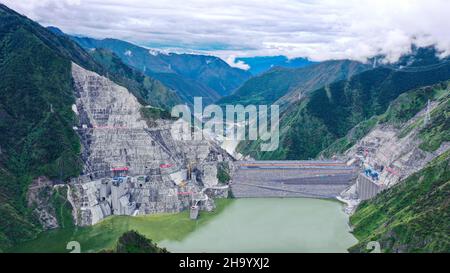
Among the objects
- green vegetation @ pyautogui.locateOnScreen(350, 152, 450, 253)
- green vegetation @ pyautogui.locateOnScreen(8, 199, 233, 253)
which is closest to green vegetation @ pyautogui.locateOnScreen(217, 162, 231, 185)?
green vegetation @ pyautogui.locateOnScreen(8, 199, 233, 253)

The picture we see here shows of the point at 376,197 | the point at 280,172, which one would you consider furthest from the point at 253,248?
the point at 280,172

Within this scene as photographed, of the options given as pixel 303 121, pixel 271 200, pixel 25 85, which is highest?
pixel 25 85

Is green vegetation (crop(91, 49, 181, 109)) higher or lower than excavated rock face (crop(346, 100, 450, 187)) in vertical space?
higher

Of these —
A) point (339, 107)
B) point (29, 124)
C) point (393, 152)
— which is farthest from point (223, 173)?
point (339, 107)

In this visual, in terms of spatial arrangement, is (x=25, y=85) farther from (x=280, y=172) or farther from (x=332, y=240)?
(x=332, y=240)

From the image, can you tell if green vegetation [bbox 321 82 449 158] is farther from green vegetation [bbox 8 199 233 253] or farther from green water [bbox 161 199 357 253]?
green vegetation [bbox 8 199 233 253]

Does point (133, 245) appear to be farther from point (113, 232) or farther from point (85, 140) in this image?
point (85, 140)
